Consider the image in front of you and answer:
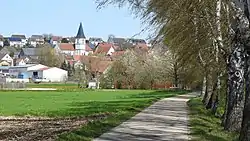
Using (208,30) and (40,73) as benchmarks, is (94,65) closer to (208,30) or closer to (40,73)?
(40,73)

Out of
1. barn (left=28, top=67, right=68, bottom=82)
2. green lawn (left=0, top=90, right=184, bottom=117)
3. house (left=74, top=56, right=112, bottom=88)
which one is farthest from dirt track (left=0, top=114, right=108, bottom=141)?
barn (left=28, top=67, right=68, bottom=82)

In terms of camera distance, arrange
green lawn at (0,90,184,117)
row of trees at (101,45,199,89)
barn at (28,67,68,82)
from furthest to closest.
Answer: barn at (28,67,68,82) < row of trees at (101,45,199,89) < green lawn at (0,90,184,117)

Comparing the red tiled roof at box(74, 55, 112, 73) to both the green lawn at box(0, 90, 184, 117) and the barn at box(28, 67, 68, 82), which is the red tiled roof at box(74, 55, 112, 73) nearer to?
the barn at box(28, 67, 68, 82)

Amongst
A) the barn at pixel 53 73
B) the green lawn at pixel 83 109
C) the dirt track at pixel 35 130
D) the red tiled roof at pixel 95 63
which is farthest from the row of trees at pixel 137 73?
the dirt track at pixel 35 130

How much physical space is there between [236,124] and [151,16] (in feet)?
19.0

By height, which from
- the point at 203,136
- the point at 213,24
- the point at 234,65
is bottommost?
the point at 203,136

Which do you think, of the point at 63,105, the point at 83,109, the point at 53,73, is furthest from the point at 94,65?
the point at 83,109

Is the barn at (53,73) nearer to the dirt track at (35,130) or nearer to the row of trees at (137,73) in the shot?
the row of trees at (137,73)

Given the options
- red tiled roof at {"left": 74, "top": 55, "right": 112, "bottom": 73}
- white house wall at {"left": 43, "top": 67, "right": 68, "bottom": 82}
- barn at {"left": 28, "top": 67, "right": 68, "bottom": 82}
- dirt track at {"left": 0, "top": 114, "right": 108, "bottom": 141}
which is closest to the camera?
dirt track at {"left": 0, "top": 114, "right": 108, "bottom": 141}

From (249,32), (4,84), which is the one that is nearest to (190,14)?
(249,32)

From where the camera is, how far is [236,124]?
62.3ft

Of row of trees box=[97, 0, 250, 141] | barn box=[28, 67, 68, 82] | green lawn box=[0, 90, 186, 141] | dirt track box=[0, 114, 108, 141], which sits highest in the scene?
barn box=[28, 67, 68, 82]

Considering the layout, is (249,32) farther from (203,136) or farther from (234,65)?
(234,65)

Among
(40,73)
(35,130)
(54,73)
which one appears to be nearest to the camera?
(35,130)
